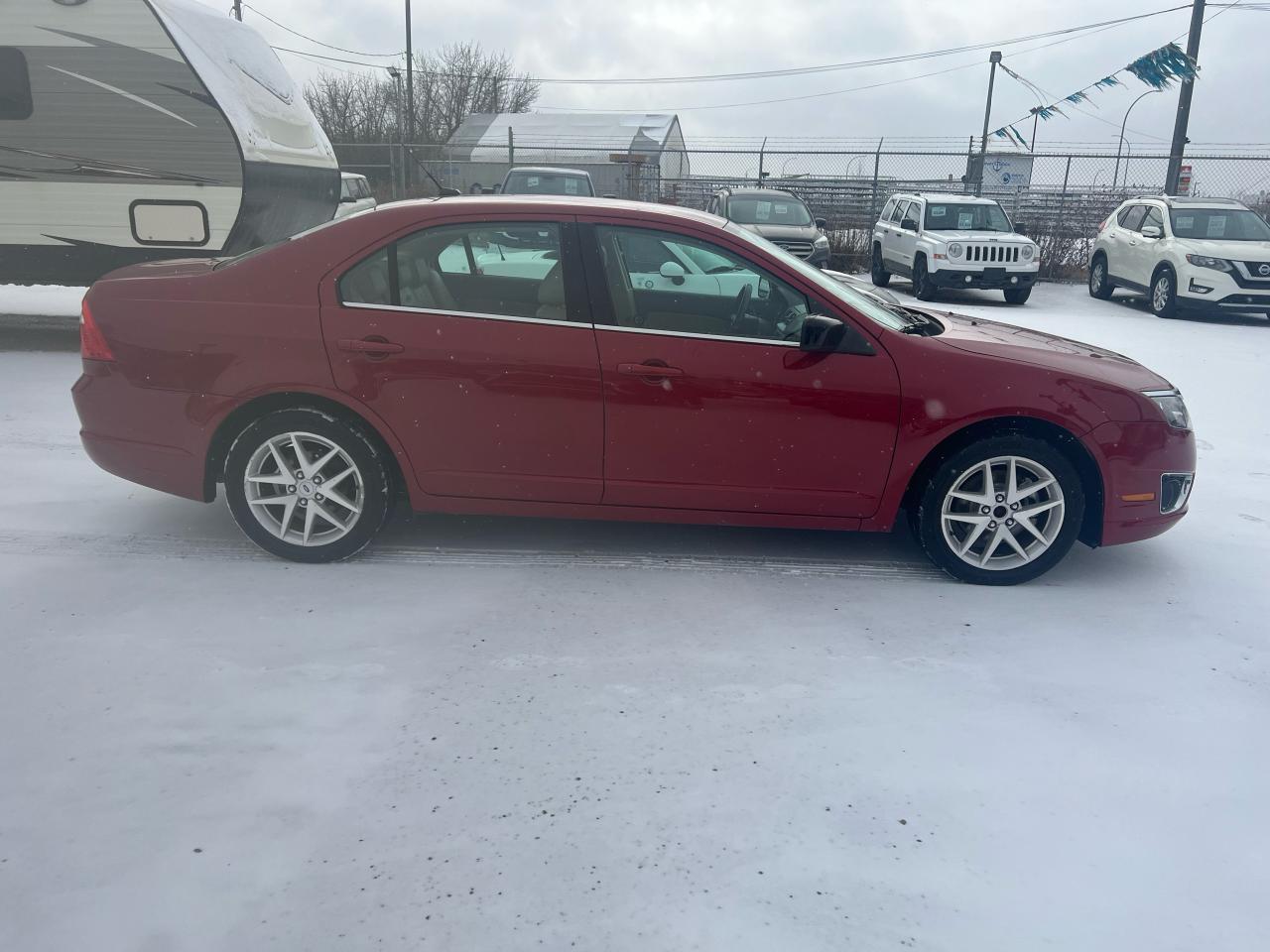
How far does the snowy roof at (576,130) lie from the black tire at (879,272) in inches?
771

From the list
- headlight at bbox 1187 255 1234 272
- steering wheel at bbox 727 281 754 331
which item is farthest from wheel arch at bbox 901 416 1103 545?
headlight at bbox 1187 255 1234 272

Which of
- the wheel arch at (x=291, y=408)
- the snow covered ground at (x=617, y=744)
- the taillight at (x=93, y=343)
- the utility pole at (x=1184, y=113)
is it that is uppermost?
the utility pole at (x=1184, y=113)

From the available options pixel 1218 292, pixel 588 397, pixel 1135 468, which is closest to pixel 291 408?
pixel 588 397

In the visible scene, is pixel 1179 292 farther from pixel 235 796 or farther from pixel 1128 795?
pixel 235 796

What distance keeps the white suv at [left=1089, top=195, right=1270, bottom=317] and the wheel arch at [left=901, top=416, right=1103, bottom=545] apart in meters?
11.2

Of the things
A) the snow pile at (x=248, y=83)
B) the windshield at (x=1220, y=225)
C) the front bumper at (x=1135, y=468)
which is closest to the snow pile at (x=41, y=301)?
the snow pile at (x=248, y=83)

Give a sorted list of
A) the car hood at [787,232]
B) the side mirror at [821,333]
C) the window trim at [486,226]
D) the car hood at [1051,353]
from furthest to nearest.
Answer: the car hood at [787,232], the car hood at [1051,353], the window trim at [486,226], the side mirror at [821,333]

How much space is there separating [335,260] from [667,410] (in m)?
1.51

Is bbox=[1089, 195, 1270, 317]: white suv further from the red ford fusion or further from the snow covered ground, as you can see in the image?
the red ford fusion

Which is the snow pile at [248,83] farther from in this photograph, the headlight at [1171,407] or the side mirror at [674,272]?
the headlight at [1171,407]

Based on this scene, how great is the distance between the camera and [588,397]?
13.7 feet

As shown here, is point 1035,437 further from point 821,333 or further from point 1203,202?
point 1203,202

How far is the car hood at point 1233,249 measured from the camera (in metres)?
13.7

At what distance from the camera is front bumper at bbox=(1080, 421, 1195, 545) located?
426 cm
